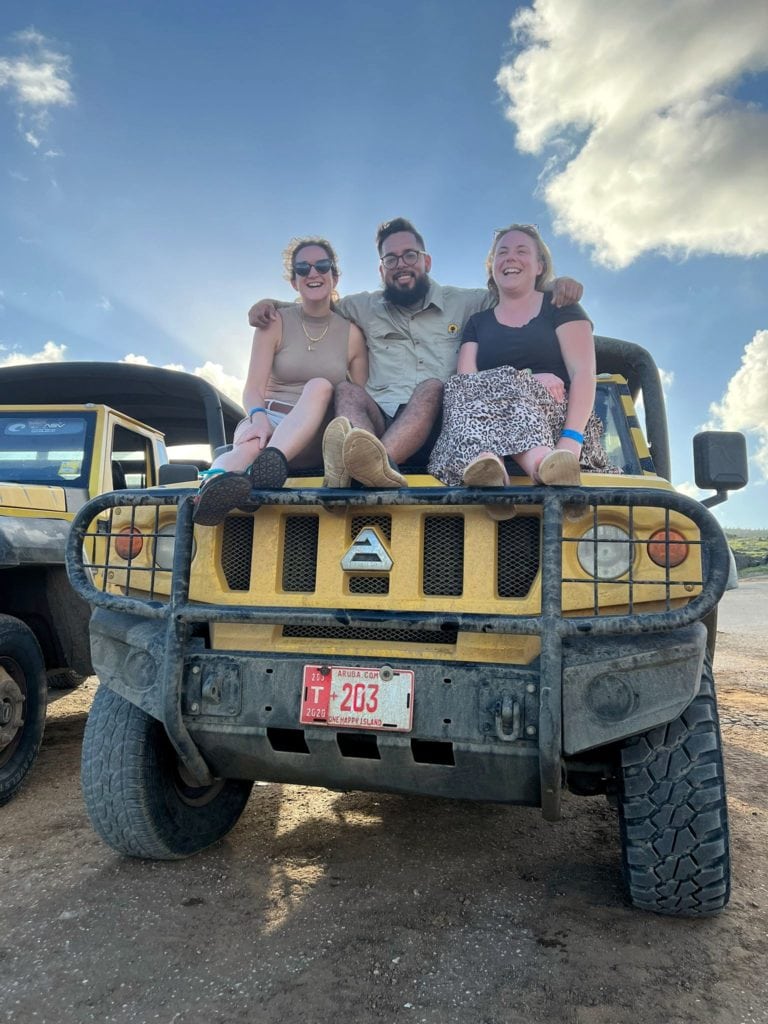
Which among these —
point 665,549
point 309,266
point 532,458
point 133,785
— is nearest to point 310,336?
point 309,266

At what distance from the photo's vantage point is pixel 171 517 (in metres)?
2.72

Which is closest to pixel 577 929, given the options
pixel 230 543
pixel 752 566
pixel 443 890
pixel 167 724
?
pixel 443 890

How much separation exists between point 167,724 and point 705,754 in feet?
5.55

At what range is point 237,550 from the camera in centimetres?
266

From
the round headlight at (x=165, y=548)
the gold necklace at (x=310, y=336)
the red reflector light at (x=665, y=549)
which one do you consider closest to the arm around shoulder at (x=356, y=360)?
the gold necklace at (x=310, y=336)

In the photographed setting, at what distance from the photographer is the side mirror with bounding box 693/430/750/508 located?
3.08 metres

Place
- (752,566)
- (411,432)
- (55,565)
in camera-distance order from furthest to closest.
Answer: (752,566), (55,565), (411,432)

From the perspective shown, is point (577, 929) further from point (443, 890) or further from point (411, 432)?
point (411, 432)

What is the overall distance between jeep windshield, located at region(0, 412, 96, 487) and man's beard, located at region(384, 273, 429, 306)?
7.96ft

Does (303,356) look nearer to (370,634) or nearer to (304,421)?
(304,421)

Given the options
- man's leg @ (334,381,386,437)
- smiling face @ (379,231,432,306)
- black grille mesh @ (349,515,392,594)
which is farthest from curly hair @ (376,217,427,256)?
black grille mesh @ (349,515,392,594)

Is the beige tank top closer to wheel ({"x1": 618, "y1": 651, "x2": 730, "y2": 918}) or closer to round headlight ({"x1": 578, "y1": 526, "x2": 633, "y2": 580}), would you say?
round headlight ({"x1": 578, "y1": 526, "x2": 633, "y2": 580})

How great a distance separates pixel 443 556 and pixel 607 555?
1.71 ft

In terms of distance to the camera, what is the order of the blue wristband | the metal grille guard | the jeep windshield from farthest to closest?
the jeep windshield → the blue wristband → the metal grille guard
